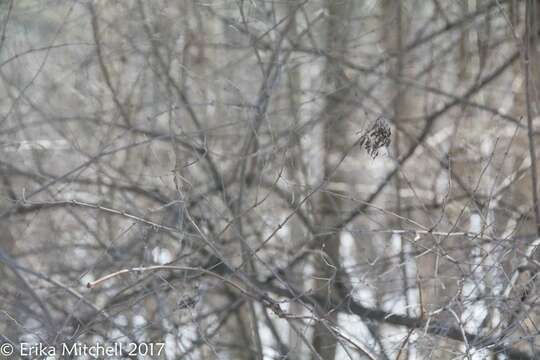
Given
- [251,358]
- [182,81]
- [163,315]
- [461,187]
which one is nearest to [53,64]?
[182,81]

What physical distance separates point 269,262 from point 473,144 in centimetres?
104

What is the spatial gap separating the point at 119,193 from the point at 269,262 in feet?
2.37

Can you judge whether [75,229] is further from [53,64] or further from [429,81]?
[429,81]

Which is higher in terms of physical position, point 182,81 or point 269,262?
point 182,81

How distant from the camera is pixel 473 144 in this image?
337 centimetres

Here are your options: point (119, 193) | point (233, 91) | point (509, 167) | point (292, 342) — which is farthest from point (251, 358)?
point (509, 167)

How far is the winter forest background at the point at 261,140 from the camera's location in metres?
3.25

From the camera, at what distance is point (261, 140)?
3.34 m

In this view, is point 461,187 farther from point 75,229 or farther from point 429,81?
point 75,229

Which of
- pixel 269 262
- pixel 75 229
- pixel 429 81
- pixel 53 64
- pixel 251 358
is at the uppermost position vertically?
pixel 53 64

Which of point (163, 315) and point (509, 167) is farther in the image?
point (509, 167)

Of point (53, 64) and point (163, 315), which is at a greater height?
point (53, 64)

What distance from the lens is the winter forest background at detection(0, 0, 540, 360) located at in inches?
128

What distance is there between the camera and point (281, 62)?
3.27 meters
